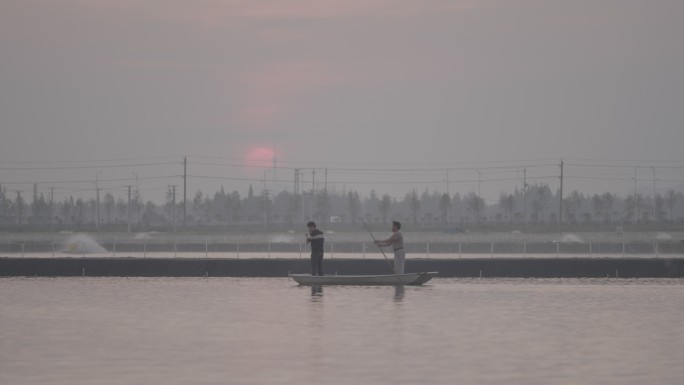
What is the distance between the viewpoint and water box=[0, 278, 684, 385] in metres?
17.6

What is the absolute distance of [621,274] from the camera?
157 ft

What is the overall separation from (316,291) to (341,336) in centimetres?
1416

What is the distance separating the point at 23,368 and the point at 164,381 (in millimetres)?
2629

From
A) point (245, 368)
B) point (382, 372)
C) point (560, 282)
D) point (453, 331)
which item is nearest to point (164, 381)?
point (245, 368)

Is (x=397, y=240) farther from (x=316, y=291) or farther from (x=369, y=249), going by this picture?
(x=369, y=249)

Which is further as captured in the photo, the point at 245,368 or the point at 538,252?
the point at 538,252

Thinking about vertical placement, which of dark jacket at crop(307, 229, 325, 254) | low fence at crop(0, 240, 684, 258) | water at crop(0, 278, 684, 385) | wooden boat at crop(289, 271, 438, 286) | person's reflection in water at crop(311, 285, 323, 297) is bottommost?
water at crop(0, 278, 684, 385)

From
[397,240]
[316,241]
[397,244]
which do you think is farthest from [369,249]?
[397,240]

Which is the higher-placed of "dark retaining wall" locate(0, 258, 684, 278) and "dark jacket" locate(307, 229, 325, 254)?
"dark jacket" locate(307, 229, 325, 254)

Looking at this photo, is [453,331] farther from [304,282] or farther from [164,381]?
[304,282]

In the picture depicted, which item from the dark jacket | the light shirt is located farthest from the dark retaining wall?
the light shirt

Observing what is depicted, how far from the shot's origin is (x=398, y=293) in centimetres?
3588

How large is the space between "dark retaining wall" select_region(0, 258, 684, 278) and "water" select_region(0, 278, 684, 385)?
9.61 meters

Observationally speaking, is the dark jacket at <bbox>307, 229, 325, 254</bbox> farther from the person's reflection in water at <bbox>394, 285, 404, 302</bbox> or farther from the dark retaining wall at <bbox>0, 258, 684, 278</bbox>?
the dark retaining wall at <bbox>0, 258, 684, 278</bbox>
